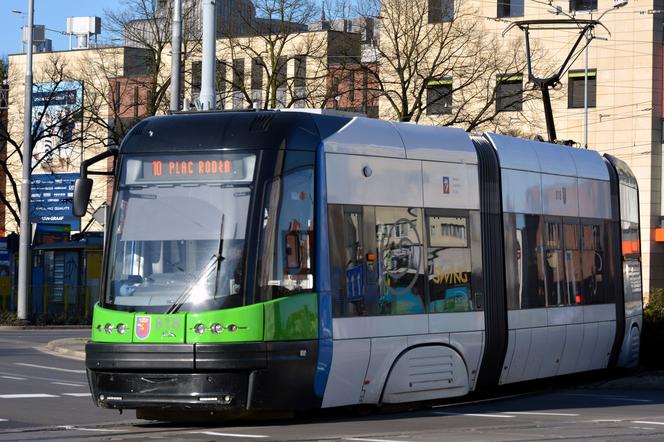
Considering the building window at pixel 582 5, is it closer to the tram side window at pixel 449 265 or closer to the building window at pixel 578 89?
the building window at pixel 578 89

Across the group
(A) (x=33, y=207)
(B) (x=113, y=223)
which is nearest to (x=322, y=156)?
(B) (x=113, y=223)

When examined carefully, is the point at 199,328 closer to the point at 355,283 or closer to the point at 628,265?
the point at 355,283

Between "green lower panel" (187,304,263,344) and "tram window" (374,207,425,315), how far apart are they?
5.55 feet

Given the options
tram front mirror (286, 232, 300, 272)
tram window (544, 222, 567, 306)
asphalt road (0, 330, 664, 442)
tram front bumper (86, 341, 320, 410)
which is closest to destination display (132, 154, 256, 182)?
tram front mirror (286, 232, 300, 272)

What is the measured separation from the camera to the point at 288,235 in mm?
14797

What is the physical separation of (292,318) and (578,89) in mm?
52489

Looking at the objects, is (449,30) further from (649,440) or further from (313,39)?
(649,440)

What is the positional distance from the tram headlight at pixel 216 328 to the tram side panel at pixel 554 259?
500cm

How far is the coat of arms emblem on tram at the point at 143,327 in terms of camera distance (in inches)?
571

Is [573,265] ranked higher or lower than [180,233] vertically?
lower

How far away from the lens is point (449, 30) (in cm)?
4531

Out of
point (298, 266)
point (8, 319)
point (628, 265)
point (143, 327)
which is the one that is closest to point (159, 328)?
point (143, 327)

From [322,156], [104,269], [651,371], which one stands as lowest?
[651,371]

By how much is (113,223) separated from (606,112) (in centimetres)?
5118
